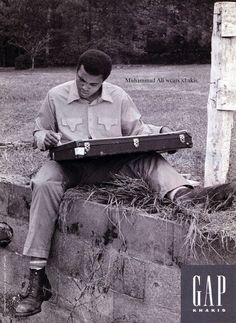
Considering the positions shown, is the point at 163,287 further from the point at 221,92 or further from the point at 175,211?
the point at 221,92

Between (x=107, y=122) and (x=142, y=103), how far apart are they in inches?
188

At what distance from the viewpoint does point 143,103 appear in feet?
29.4

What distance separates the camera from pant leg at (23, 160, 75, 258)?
3893 mm

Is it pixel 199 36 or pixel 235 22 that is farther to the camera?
pixel 199 36

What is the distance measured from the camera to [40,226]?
3912mm

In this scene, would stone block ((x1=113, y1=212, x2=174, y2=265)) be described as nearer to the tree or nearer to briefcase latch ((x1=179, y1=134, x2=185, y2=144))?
briefcase latch ((x1=179, y1=134, x2=185, y2=144))

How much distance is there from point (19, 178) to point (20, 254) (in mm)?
533

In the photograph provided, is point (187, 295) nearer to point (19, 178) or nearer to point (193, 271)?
point (193, 271)

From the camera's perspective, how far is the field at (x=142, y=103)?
5.62 meters

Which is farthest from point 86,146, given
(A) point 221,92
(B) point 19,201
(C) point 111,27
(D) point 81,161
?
(C) point 111,27

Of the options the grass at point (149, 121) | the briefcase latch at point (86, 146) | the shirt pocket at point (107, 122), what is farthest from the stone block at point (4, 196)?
the briefcase latch at point (86, 146)

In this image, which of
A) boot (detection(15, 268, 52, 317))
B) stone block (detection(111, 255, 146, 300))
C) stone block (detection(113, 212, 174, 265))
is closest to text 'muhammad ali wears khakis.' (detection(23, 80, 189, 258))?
boot (detection(15, 268, 52, 317))

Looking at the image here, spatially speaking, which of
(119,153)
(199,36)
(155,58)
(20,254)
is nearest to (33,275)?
(20,254)

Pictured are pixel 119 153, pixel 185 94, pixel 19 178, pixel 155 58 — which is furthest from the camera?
pixel 185 94
